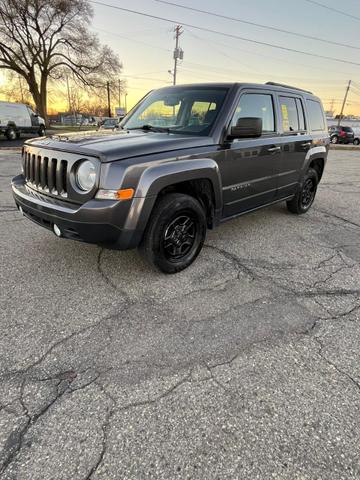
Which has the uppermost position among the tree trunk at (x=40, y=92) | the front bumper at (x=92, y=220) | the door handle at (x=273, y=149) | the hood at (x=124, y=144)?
the tree trunk at (x=40, y=92)

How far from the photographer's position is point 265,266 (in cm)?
364

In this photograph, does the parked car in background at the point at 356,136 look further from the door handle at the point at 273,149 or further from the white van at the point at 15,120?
the door handle at the point at 273,149

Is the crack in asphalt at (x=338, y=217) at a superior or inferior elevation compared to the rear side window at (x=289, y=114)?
inferior

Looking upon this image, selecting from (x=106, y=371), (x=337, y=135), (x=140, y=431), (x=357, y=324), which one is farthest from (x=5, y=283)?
(x=337, y=135)

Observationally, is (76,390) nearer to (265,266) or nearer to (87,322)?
(87,322)

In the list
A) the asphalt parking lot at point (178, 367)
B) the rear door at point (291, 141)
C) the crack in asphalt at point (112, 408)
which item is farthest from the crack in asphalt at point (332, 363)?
the rear door at point (291, 141)

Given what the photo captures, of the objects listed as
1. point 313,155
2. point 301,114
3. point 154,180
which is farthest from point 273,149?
point 154,180

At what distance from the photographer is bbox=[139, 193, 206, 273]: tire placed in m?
A: 2.99

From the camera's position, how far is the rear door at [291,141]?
441cm

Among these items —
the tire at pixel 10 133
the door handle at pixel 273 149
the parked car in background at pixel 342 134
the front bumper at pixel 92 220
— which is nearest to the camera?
the front bumper at pixel 92 220

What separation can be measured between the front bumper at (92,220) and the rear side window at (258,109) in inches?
68.7

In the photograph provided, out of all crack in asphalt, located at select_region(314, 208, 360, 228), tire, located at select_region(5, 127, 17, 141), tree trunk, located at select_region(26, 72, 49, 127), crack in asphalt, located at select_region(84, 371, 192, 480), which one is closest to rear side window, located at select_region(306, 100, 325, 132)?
crack in asphalt, located at select_region(314, 208, 360, 228)

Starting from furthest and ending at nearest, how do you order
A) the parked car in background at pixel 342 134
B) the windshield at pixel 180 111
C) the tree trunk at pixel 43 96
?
the tree trunk at pixel 43 96, the parked car in background at pixel 342 134, the windshield at pixel 180 111

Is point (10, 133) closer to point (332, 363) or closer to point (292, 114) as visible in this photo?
point (292, 114)
